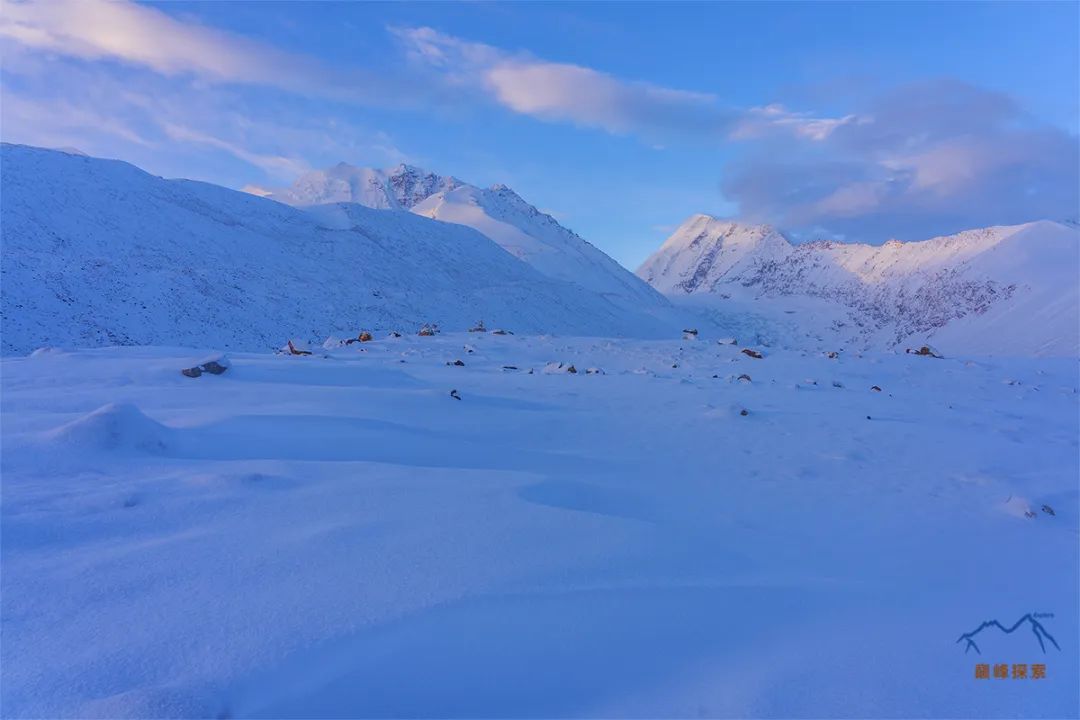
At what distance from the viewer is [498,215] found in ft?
296

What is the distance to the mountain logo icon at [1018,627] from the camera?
122 inches

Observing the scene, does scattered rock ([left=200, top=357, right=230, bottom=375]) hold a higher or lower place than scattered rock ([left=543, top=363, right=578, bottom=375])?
lower

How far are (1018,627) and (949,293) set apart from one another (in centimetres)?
12811

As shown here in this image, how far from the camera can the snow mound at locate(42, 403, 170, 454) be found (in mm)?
4324

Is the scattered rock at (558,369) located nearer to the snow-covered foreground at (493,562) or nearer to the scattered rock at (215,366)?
the snow-covered foreground at (493,562)

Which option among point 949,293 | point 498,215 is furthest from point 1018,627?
point 949,293

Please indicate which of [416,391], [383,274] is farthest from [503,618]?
[383,274]

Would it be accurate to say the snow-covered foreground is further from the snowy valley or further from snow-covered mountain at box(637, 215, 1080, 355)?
snow-covered mountain at box(637, 215, 1080, 355)

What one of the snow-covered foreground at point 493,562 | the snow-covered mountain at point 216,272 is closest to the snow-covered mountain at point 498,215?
the snow-covered mountain at point 216,272

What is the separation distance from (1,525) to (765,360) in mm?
14303

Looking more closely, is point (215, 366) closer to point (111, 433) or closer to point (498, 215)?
point (111, 433)

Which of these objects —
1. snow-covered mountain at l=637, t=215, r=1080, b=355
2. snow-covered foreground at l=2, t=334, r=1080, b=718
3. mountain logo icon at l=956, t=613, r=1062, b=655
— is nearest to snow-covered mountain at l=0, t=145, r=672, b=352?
snow-covered foreground at l=2, t=334, r=1080, b=718

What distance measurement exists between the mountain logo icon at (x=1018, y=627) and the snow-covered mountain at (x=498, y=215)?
5240cm

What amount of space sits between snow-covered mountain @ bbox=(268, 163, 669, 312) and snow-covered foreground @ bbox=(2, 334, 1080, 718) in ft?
164
